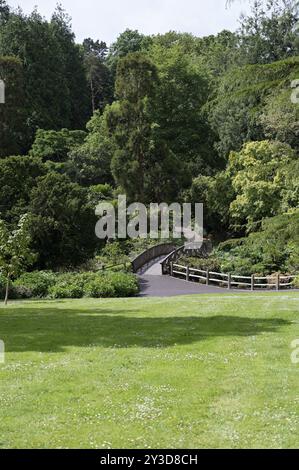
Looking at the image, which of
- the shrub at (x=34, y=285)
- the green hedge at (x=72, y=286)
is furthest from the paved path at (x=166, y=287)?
the shrub at (x=34, y=285)

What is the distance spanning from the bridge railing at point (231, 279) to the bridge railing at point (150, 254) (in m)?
2.99

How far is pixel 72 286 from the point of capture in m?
28.8

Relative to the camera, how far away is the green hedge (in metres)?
28.5

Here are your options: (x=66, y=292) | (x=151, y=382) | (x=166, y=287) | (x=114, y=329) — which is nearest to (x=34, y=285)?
(x=66, y=292)

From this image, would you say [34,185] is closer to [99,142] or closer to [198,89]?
[99,142]

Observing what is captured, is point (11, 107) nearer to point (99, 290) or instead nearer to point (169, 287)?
point (169, 287)

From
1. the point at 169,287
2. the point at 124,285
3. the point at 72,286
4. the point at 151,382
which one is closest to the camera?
the point at 151,382

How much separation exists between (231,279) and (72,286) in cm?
906

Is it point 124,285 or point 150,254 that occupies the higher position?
point 150,254

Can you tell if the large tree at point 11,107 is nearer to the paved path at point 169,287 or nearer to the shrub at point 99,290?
the paved path at point 169,287

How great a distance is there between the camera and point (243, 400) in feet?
29.4

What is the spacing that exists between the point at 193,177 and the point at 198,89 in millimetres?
12264

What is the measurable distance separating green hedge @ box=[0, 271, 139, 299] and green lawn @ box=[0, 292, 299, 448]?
11.0 meters
